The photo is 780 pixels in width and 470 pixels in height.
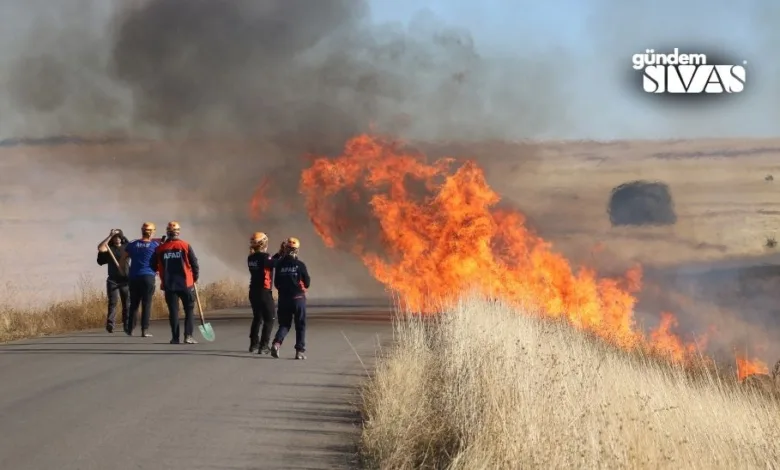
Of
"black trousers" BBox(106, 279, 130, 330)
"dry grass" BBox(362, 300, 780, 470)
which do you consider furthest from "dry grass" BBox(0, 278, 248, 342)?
"dry grass" BBox(362, 300, 780, 470)

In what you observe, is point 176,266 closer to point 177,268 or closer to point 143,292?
point 177,268

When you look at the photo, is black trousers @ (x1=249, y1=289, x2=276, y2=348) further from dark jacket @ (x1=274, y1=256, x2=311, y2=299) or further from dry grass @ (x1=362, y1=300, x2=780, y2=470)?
dry grass @ (x1=362, y1=300, x2=780, y2=470)

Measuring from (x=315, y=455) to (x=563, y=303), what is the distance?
18235 mm

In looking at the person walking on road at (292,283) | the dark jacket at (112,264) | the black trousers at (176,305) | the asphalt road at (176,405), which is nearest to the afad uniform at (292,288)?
the person walking on road at (292,283)

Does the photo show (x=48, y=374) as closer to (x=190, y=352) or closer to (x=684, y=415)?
(x=190, y=352)

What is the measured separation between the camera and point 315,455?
27.1 feet

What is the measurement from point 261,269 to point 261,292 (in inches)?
15.9

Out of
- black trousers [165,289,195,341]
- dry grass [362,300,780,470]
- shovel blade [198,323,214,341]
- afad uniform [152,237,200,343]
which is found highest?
afad uniform [152,237,200,343]

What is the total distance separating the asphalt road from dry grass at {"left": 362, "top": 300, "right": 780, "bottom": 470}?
1.68 ft

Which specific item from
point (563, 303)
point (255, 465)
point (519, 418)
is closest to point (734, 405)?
point (519, 418)

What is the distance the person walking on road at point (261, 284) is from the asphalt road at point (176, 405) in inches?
20.1

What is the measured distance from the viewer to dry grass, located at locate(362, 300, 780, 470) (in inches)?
291

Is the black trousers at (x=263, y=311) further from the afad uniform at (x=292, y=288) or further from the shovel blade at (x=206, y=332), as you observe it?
the shovel blade at (x=206, y=332)

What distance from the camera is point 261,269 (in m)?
15.5
